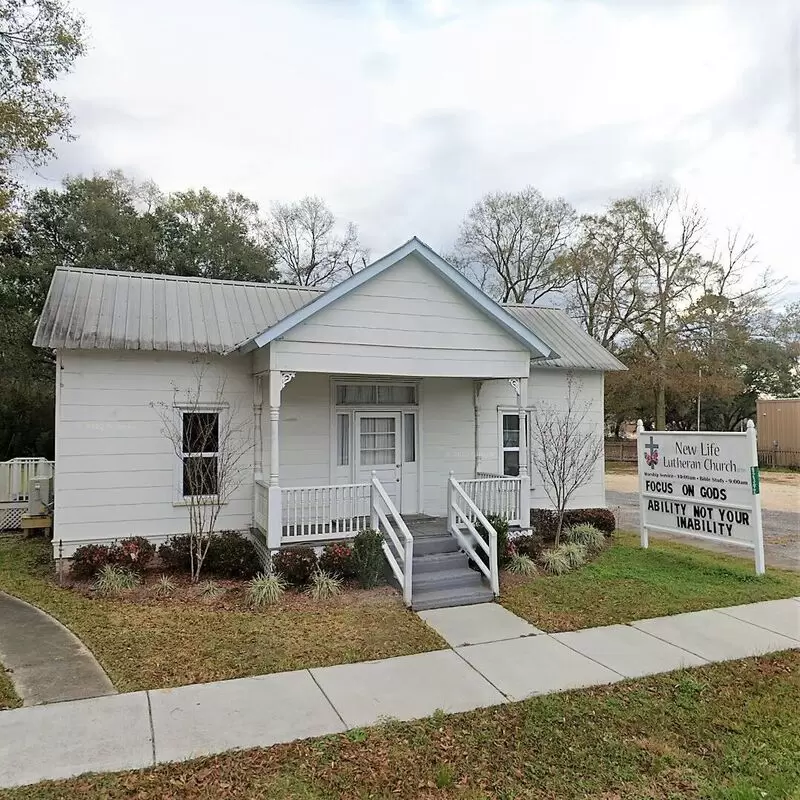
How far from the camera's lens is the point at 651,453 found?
35.4ft

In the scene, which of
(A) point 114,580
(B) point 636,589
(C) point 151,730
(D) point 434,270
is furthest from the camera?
(D) point 434,270

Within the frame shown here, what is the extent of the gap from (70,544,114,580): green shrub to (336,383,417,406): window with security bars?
14.9 feet

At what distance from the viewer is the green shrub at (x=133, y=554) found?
8.56 m

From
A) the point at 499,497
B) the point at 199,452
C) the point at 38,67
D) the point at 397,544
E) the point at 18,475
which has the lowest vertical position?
the point at 397,544

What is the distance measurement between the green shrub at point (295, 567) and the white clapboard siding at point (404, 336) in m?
2.81

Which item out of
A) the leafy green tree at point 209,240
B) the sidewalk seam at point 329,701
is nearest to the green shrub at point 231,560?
the sidewalk seam at point 329,701

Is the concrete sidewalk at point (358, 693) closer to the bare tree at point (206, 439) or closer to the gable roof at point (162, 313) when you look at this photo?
the bare tree at point (206, 439)

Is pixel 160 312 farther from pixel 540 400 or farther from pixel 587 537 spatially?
pixel 587 537

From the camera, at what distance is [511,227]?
39000 millimetres

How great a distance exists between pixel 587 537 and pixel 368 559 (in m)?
5.00

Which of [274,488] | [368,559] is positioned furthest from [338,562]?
[274,488]

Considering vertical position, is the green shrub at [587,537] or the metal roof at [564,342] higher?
the metal roof at [564,342]

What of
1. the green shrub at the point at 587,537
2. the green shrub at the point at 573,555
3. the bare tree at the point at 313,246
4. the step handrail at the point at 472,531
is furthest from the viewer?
the bare tree at the point at 313,246

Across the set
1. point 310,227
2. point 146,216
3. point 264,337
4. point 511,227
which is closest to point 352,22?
point 264,337
